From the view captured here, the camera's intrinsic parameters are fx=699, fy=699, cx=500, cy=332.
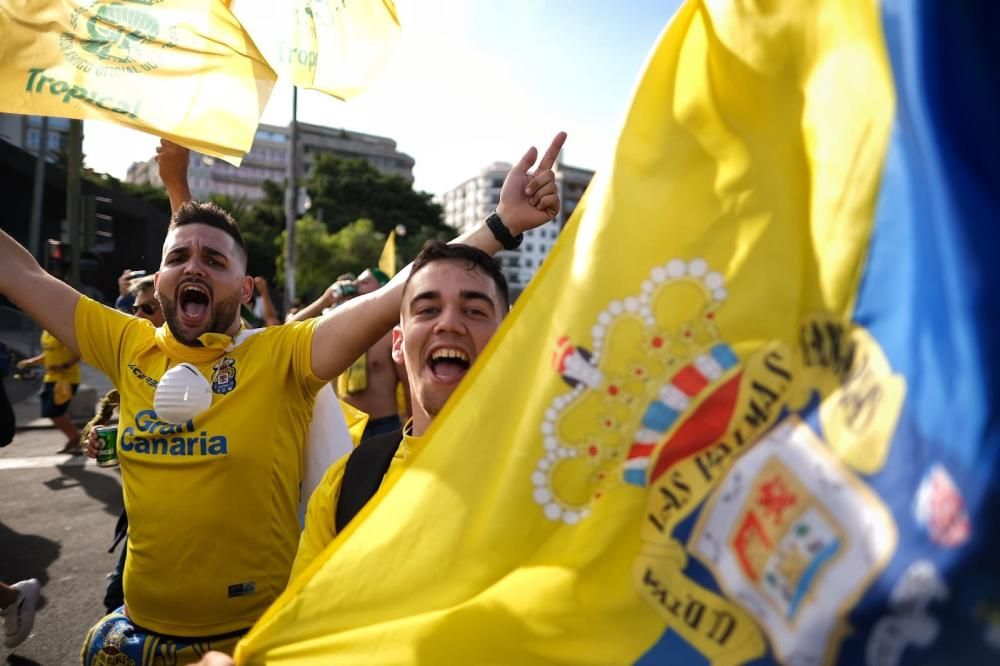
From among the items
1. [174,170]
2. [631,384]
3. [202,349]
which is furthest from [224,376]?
[631,384]

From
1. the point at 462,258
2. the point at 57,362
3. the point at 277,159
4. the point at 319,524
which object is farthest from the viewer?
the point at 277,159

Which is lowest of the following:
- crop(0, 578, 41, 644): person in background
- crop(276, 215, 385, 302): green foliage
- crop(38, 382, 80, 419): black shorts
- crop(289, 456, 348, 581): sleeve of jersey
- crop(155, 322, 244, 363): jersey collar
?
crop(276, 215, 385, 302): green foliage

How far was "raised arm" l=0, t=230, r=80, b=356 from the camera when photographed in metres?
2.49

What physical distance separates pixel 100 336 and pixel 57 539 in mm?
3908

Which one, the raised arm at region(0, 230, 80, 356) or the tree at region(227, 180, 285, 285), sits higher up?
the raised arm at region(0, 230, 80, 356)

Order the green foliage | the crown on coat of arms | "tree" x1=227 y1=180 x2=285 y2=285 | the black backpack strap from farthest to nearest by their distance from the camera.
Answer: "tree" x1=227 y1=180 x2=285 y2=285
the green foliage
the black backpack strap
the crown on coat of arms

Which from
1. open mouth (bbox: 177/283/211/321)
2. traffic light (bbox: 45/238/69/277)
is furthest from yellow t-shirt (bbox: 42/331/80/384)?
open mouth (bbox: 177/283/211/321)

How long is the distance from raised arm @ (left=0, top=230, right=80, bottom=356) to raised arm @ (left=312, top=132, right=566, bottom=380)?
1.04 meters

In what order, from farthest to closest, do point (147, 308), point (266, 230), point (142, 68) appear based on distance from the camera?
point (266, 230) → point (147, 308) → point (142, 68)

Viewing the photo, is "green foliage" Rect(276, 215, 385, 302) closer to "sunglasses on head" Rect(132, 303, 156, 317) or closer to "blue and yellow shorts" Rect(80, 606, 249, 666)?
"sunglasses on head" Rect(132, 303, 156, 317)

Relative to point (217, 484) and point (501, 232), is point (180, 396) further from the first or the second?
point (501, 232)

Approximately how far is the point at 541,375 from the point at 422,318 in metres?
0.74

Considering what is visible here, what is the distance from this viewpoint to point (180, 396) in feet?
7.32

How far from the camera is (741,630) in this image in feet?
3.39
